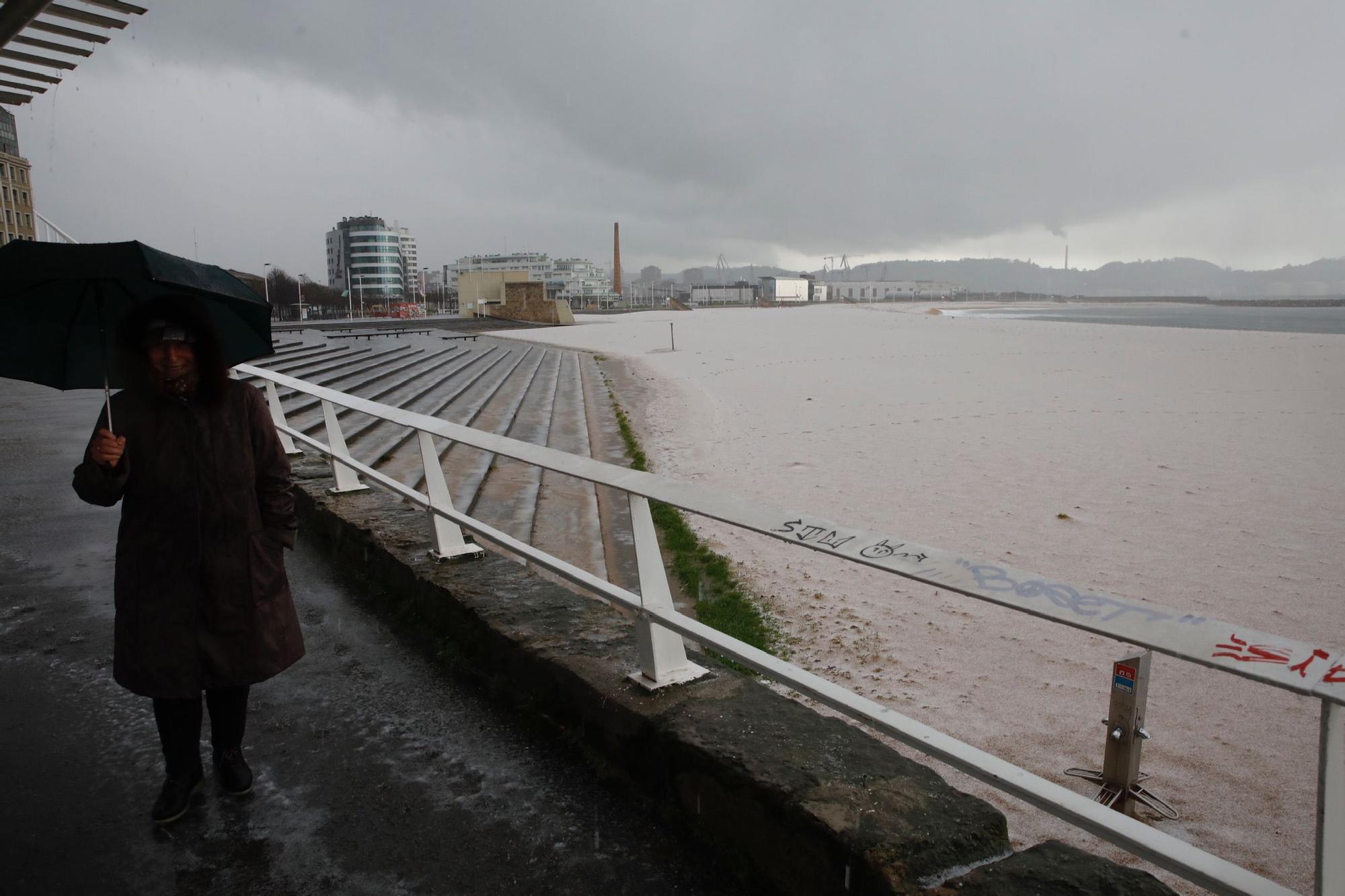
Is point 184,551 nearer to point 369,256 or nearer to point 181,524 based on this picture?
point 181,524

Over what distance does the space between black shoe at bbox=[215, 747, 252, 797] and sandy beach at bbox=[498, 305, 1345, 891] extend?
9.36 ft

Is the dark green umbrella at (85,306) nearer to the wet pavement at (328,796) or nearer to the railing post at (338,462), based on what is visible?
the wet pavement at (328,796)

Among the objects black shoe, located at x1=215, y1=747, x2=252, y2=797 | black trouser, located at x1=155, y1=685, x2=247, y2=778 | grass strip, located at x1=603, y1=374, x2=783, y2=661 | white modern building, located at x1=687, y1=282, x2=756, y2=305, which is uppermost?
white modern building, located at x1=687, y1=282, x2=756, y2=305

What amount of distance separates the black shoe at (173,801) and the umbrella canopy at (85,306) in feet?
3.96

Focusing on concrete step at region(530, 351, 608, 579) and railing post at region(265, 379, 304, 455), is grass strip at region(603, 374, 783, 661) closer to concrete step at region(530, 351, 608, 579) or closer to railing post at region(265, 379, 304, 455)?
concrete step at region(530, 351, 608, 579)

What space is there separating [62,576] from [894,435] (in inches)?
428

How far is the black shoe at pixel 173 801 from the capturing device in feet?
8.43

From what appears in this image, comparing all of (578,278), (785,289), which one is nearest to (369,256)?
(578,278)

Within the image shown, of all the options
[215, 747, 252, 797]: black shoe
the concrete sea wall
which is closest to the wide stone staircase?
the concrete sea wall

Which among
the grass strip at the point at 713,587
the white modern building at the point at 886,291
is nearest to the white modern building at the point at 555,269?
the white modern building at the point at 886,291

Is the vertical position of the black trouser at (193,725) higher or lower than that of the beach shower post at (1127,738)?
higher

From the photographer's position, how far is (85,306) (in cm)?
275

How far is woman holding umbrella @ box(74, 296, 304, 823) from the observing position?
248 cm

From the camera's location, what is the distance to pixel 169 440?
2500mm
